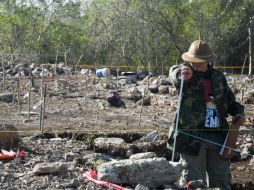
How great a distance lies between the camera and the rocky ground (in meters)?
5.26

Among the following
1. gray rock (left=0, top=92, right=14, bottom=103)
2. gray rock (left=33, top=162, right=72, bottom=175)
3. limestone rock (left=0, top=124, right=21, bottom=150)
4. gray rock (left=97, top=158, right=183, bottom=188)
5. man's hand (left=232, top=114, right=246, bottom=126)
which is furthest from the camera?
gray rock (left=0, top=92, right=14, bottom=103)

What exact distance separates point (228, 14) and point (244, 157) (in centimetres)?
2656

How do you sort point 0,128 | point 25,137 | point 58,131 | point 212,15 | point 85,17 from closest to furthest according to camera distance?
point 0,128
point 25,137
point 58,131
point 212,15
point 85,17

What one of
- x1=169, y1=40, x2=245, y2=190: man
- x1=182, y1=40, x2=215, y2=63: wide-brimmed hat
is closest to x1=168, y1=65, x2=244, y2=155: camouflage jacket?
x1=169, y1=40, x2=245, y2=190: man

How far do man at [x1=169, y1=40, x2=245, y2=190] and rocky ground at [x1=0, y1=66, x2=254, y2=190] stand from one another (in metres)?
0.72

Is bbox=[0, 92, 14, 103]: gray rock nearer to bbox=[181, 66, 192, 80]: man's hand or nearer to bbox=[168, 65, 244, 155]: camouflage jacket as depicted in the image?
bbox=[168, 65, 244, 155]: camouflage jacket

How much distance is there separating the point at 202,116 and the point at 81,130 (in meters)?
4.93

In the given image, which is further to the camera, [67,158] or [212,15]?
[212,15]

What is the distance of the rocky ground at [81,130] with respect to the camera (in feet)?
17.3

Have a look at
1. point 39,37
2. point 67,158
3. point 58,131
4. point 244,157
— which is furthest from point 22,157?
point 39,37

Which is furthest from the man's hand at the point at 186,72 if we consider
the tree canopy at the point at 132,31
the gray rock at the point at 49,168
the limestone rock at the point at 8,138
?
the tree canopy at the point at 132,31

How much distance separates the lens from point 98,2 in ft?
124

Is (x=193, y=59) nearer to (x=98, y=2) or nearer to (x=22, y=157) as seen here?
(x=22, y=157)

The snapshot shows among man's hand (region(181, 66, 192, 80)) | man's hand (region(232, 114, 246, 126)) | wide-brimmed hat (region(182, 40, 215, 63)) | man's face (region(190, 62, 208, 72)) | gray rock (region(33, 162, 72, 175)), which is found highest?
wide-brimmed hat (region(182, 40, 215, 63))
